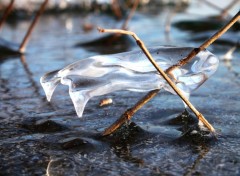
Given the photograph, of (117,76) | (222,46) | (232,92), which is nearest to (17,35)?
(222,46)

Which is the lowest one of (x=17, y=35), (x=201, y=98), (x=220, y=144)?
(x=17, y=35)

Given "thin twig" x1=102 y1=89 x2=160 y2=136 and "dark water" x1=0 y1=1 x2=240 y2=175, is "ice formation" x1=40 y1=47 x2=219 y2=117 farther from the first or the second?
"dark water" x1=0 y1=1 x2=240 y2=175

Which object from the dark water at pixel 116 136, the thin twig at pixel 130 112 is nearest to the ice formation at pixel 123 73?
the thin twig at pixel 130 112

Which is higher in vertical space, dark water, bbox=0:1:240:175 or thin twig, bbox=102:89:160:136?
thin twig, bbox=102:89:160:136

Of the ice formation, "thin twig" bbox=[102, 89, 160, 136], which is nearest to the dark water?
"thin twig" bbox=[102, 89, 160, 136]

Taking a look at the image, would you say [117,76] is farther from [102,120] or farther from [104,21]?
[104,21]

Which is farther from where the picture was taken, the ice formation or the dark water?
the ice formation

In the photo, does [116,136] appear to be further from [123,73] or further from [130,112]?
[123,73]

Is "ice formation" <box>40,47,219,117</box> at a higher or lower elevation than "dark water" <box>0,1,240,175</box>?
higher
